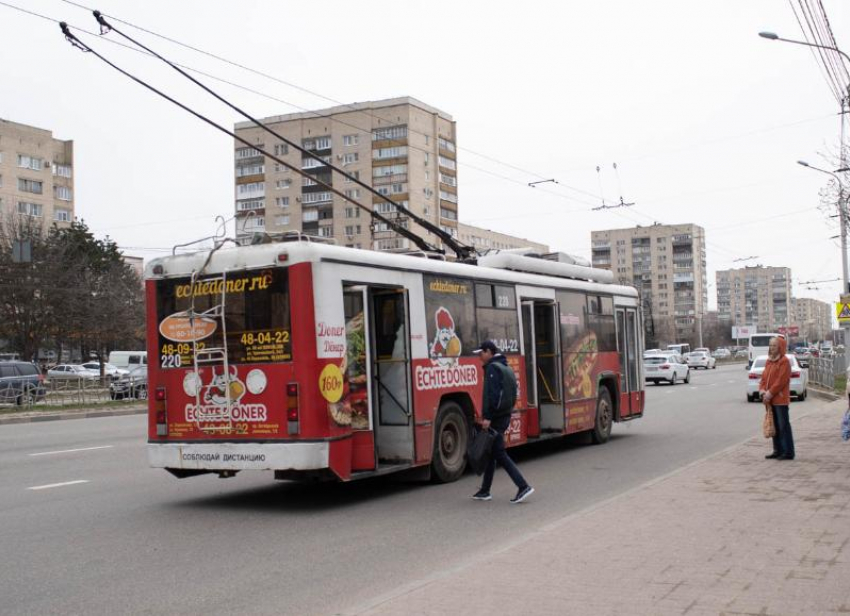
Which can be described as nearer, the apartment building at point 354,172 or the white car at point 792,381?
the white car at point 792,381

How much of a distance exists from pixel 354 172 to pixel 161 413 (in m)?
76.3

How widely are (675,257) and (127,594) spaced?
12119 centimetres

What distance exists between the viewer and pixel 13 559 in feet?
25.3

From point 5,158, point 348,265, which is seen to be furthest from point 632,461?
point 5,158

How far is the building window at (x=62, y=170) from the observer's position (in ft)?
320

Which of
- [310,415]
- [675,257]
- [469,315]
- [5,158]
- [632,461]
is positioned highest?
[5,158]

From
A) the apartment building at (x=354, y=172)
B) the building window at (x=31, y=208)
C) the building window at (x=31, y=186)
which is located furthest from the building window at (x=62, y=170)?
the apartment building at (x=354, y=172)

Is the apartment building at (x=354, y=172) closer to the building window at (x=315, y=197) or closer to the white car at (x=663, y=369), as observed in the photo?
the building window at (x=315, y=197)

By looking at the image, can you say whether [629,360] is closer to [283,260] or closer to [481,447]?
[481,447]

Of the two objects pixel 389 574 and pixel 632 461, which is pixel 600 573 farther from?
pixel 632 461

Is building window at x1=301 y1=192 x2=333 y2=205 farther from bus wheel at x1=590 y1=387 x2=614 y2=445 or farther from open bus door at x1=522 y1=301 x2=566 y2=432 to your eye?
open bus door at x1=522 y1=301 x2=566 y2=432

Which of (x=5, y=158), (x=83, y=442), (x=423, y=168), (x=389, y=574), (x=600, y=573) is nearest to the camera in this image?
(x=600, y=573)

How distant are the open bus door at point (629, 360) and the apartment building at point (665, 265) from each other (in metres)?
99.4

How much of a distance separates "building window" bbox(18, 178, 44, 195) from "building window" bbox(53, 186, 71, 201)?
2.89 metres
